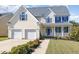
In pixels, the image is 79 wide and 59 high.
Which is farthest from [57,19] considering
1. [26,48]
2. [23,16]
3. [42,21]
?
[26,48]

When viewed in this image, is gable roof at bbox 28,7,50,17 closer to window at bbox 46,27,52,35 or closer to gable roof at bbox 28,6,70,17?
gable roof at bbox 28,6,70,17

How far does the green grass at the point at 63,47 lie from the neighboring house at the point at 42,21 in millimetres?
171

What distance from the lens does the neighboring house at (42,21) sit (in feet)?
40.0

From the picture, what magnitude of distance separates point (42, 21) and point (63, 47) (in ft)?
2.26

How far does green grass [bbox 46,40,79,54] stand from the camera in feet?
39.7

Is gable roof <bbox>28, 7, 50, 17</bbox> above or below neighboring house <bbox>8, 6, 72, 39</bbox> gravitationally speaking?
above

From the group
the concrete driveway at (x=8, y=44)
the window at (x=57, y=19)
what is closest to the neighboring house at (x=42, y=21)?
the window at (x=57, y=19)

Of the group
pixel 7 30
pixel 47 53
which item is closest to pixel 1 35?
pixel 7 30

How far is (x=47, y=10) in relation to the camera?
1223 cm

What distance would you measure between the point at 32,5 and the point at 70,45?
44.6 inches

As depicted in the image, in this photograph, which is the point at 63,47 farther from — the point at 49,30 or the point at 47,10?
the point at 47,10

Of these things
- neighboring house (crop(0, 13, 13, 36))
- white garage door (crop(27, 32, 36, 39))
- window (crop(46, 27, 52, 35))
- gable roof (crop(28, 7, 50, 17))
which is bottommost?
white garage door (crop(27, 32, 36, 39))

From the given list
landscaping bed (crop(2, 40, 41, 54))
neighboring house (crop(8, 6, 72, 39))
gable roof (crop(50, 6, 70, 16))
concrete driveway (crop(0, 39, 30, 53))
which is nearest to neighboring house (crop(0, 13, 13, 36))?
neighboring house (crop(8, 6, 72, 39))

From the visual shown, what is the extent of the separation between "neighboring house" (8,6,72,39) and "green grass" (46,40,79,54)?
0.56 feet
